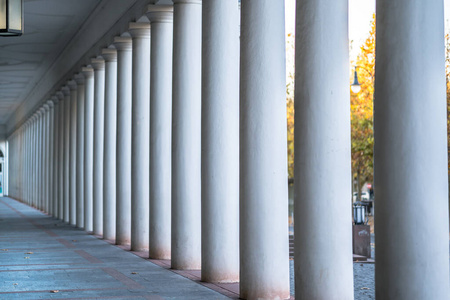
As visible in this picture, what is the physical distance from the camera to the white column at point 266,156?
499 inches

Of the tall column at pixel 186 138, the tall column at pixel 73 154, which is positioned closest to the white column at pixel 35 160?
the tall column at pixel 73 154

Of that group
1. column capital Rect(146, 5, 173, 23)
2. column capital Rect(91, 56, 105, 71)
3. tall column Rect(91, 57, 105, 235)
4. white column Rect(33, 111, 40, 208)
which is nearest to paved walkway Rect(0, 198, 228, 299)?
tall column Rect(91, 57, 105, 235)

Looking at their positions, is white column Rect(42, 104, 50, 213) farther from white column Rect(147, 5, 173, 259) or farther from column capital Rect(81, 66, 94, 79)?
white column Rect(147, 5, 173, 259)

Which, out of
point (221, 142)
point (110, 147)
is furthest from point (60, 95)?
point (221, 142)

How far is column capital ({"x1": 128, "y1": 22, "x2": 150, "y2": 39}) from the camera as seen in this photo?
22.4m

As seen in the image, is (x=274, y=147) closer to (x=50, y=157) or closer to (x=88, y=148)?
(x=88, y=148)

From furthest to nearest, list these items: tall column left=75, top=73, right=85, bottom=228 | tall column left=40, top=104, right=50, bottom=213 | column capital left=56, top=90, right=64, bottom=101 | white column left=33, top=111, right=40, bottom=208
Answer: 1. white column left=33, top=111, right=40, bottom=208
2. tall column left=40, top=104, right=50, bottom=213
3. column capital left=56, top=90, right=64, bottom=101
4. tall column left=75, top=73, right=85, bottom=228

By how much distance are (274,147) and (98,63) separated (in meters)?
18.0

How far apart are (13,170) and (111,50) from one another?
5349cm

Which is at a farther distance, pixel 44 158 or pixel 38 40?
pixel 44 158

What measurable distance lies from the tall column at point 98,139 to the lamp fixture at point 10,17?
17.3 meters

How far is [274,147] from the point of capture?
41.5ft

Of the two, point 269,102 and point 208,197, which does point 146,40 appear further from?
point 269,102

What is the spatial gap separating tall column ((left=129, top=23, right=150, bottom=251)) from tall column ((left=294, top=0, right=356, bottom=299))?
37.8 ft
